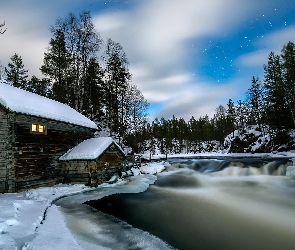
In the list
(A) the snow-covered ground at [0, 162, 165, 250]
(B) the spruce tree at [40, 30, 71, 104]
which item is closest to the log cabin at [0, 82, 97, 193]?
(A) the snow-covered ground at [0, 162, 165, 250]

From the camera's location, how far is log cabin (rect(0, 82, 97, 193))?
1285 centimetres

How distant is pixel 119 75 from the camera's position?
31.4m

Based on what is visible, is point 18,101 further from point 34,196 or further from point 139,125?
point 139,125

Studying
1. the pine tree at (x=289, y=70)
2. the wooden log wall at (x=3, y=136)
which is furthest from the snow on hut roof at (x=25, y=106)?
the pine tree at (x=289, y=70)

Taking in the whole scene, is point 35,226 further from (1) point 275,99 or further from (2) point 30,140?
(1) point 275,99

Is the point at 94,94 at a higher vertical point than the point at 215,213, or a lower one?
higher

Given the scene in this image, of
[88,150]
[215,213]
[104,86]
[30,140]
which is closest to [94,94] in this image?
[104,86]

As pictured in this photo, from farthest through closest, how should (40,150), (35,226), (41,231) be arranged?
(40,150), (35,226), (41,231)

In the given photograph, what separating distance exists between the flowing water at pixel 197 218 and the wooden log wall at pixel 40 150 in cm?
522

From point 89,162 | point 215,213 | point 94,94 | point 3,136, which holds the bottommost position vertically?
A: point 215,213

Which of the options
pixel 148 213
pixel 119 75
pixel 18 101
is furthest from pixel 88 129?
pixel 119 75

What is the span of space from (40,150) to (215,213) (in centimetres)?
1186

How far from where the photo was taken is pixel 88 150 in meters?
16.2

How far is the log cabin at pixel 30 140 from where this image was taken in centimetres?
1285
